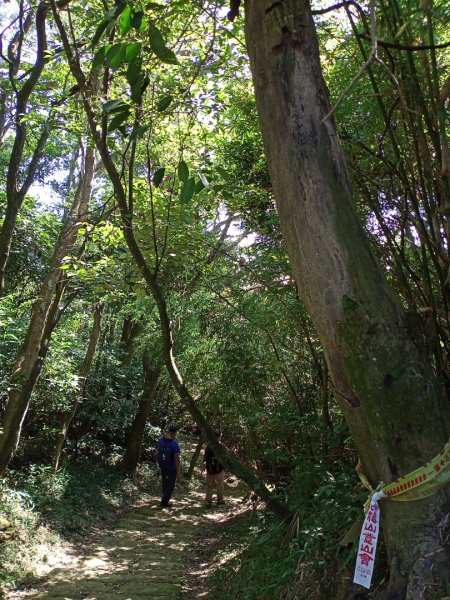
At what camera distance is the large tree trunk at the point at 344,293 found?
1.67m

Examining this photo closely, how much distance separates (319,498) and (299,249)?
2419 mm

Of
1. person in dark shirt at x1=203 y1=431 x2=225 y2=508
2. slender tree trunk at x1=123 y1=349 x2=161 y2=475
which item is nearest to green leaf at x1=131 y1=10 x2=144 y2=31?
person in dark shirt at x1=203 y1=431 x2=225 y2=508

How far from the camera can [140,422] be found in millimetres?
11430

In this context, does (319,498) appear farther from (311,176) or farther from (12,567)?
(12,567)

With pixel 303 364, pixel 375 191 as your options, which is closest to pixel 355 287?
pixel 375 191

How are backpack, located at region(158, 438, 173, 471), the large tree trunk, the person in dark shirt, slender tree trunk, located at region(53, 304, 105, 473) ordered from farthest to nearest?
slender tree trunk, located at region(53, 304, 105, 473)
backpack, located at region(158, 438, 173, 471)
the person in dark shirt
the large tree trunk

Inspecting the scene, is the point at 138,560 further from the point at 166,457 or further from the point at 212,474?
the point at 212,474

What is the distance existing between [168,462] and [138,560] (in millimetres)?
2725

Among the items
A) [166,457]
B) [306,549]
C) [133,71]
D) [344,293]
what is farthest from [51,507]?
[344,293]

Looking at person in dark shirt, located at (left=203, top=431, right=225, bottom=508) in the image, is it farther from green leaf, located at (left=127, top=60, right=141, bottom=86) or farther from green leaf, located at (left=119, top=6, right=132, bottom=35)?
green leaf, located at (left=119, top=6, right=132, bottom=35)

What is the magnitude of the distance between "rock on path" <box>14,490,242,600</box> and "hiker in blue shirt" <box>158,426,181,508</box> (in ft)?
1.20

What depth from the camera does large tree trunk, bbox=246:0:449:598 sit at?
1.67 m

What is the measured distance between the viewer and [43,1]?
459 cm

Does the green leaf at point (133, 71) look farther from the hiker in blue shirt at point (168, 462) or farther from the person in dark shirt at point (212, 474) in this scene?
the hiker in blue shirt at point (168, 462)
